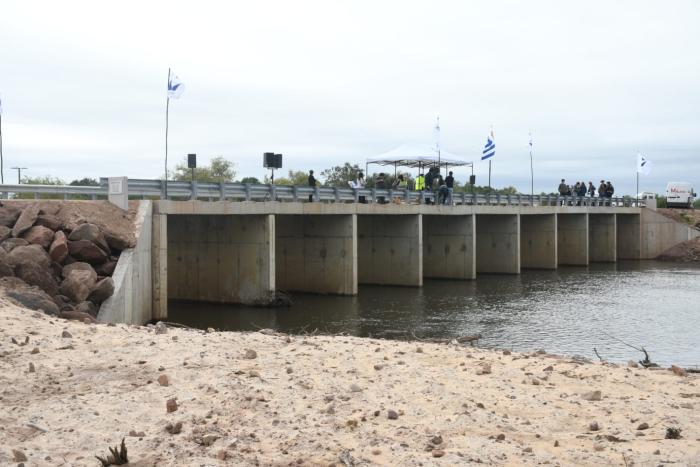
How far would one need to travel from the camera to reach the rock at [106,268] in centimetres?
1916

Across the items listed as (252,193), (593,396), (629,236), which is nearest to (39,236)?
(252,193)

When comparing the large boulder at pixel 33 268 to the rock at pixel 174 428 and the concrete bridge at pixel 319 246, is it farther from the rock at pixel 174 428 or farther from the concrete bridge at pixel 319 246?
the rock at pixel 174 428

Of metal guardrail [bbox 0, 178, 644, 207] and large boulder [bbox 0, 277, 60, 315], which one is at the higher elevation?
metal guardrail [bbox 0, 178, 644, 207]

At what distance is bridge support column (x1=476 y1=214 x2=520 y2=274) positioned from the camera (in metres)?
44.1

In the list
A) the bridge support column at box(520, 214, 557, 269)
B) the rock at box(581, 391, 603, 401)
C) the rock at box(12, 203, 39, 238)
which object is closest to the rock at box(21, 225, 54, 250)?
the rock at box(12, 203, 39, 238)

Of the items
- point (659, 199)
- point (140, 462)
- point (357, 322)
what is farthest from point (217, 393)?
point (659, 199)

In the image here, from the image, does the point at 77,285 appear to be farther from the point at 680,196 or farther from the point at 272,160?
the point at 680,196

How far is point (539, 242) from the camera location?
161 ft

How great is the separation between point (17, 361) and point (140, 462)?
13.6ft

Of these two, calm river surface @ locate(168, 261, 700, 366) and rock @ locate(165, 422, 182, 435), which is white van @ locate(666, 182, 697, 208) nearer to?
calm river surface @ locate(168, 261, 700, 366)

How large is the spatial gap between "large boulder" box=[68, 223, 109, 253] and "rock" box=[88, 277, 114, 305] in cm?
167

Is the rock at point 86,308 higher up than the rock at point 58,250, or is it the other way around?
the rock at point 58,250

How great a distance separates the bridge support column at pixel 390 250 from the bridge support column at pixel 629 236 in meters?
30.5

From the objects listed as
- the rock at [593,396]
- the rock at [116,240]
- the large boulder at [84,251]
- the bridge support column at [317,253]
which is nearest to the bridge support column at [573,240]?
the bridge support column at [317,253]
